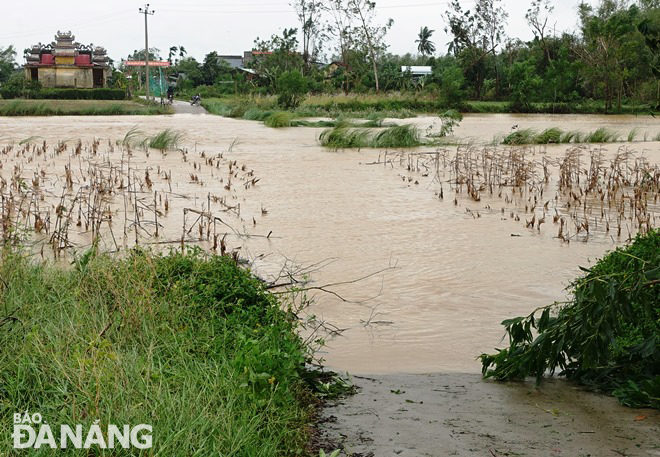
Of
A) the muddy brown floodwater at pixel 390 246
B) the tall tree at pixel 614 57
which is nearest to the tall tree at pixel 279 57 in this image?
the tall tree at pixel 614 57

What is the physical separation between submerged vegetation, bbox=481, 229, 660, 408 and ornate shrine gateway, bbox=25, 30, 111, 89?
53186 mm

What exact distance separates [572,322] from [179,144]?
15.7 metres

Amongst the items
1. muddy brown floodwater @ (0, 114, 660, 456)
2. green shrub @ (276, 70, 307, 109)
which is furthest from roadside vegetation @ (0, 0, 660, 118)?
muddy brown floodwater @ (0, 114, 660, 456)

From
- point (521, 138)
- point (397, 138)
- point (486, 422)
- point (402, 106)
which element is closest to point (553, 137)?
point (521, 138)

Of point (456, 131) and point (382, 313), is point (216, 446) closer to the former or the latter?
point (382, 313)

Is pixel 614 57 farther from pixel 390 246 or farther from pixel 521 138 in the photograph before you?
pixel 390 246

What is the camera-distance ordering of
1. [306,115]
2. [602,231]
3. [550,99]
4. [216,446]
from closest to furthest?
[216,446], [602,231], [306,115], [550,99]

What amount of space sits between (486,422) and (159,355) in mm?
1467

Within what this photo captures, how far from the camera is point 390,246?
838 cm

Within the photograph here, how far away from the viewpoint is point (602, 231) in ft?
29.4

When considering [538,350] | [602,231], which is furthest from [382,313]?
[602,231]

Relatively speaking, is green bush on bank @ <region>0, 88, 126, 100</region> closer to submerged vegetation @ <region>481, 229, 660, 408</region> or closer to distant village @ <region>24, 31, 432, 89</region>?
distant village @ <region>24, 31, 432, 89</region>

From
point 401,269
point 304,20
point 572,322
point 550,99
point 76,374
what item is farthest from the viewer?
point 304,20

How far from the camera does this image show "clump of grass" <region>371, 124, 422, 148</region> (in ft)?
61.0
